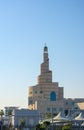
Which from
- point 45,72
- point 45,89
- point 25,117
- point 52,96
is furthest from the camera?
point 45,89

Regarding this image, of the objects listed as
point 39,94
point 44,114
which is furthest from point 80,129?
point 39,94

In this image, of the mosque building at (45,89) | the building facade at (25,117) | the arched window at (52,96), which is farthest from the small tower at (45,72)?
the building facade at (25,117)

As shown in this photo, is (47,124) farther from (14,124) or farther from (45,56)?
(45,56)

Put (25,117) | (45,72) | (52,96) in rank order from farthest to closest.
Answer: (45,72) < (52,96) < (25,117)

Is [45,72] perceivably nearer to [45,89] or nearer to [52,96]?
[45,89]

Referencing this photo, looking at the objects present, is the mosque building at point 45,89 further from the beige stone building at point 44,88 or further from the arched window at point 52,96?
the arched window at point 52,96

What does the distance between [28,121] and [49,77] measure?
50.4m

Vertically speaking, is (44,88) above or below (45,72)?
below

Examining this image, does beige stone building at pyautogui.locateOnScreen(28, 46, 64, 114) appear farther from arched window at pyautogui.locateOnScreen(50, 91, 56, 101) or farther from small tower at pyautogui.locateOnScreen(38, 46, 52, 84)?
arched window at pyautogui.locateOnScreen(50, 91, 56, 101)

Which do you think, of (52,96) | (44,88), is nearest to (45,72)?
(44,88)

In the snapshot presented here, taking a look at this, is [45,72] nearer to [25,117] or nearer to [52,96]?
[52,96]

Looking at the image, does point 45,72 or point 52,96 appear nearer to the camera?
point 52,96

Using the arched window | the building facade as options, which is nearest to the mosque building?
the arched window

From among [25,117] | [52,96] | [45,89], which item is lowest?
[25,117]
